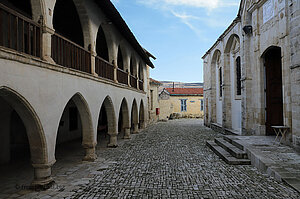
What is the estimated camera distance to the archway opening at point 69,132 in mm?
10312

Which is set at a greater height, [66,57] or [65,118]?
[66,57]

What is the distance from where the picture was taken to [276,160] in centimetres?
628

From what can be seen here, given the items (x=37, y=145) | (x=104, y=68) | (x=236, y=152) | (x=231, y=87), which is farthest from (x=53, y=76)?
(x=231, y=87)

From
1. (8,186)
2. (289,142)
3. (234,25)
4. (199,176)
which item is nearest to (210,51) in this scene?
(234,25)

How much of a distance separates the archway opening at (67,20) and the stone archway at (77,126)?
345cm

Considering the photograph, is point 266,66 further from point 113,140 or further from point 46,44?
point 46,44

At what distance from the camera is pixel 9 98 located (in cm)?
445

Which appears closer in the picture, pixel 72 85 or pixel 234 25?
pixel 72 85

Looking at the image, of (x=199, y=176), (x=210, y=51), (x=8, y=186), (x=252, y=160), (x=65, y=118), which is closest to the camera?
(x=8, y=186)

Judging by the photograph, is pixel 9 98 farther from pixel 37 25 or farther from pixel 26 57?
pixel 37 25

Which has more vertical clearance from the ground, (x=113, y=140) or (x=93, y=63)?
(x=93, y=63)

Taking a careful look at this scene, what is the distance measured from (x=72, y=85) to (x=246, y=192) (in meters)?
5.40

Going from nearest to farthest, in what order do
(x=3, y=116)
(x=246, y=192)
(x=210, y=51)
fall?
(x=246, y=192)
(x=3, y=116)
(x=210, y=51)

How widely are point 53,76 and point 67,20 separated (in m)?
5.36
